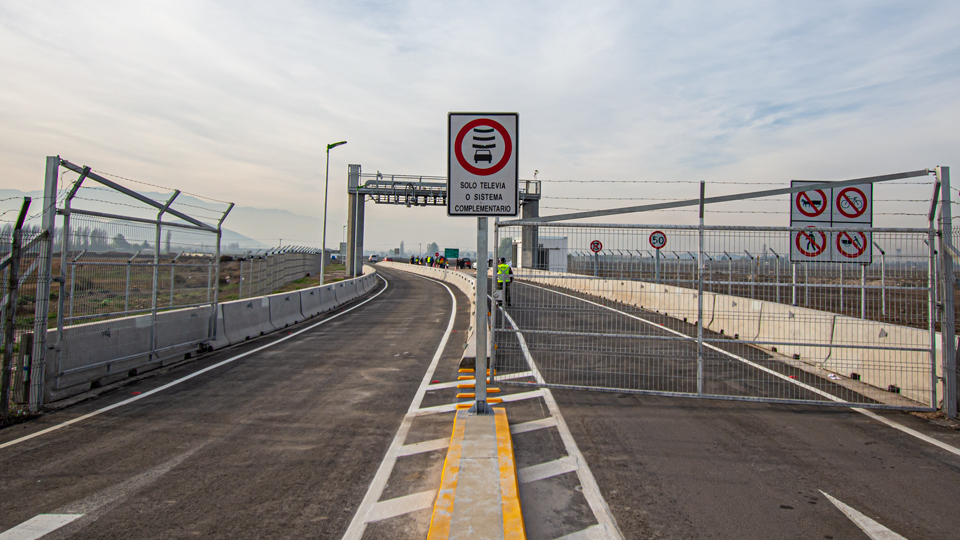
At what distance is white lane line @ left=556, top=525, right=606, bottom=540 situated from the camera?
3.86 m

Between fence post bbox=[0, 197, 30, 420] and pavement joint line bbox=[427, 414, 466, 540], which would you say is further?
fence post bbox=[0, 197, 30, 420]

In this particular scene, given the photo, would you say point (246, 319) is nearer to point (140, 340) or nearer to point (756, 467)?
point (140, 340)

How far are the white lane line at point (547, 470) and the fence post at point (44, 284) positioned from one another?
657 cm

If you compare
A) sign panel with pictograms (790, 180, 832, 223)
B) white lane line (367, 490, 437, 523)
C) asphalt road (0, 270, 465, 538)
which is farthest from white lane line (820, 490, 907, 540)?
sign panel with pictograms (790, 180, 832, 223)

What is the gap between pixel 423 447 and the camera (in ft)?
18.7

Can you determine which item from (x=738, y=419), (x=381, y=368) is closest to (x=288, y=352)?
(x=381, y=368)

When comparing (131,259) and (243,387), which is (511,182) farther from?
(131,259)

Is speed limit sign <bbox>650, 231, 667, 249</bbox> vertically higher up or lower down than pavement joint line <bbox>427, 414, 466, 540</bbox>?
higher up

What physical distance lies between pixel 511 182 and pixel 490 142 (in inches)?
21.2

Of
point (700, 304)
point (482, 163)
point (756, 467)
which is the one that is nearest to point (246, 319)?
point (482, 163)

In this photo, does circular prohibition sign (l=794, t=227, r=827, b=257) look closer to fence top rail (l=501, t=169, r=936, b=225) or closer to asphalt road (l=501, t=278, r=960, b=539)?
fence top rail (l=501, t=169, r=936, b=225)

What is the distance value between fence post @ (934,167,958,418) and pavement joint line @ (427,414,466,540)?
21.6 feet

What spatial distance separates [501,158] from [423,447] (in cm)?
339

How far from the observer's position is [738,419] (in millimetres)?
6848
